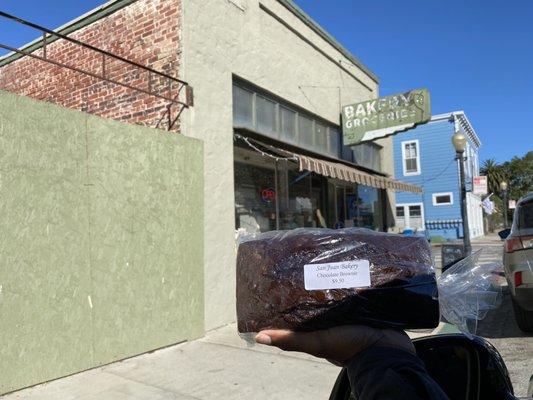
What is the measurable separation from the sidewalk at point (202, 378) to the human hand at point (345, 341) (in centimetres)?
309

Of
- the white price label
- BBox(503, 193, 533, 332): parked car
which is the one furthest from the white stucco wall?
the white price label

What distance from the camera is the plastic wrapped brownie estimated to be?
1306 mm

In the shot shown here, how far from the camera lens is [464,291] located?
1.89 meters

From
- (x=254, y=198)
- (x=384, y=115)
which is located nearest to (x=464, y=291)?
(x=254, y=198)

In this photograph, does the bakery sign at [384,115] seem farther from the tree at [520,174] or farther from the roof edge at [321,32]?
the tree at [520,174]

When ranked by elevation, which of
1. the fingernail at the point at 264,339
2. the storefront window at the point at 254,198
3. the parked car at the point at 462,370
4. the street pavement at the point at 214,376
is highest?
the storefront window at the point at 254,198

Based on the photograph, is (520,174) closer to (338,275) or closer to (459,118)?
(459,118)

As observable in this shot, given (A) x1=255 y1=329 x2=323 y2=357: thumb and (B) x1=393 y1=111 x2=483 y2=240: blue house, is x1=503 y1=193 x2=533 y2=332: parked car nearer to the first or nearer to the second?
(A) x1=255 y1=329 x2=323 y2=357: thumb

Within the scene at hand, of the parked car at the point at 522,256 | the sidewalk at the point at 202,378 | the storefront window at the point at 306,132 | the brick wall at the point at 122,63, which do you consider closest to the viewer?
Result: the sidewalk at the point at 202,378

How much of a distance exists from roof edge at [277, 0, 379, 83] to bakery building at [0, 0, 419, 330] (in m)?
0.04

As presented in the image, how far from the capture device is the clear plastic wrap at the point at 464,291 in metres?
1.83

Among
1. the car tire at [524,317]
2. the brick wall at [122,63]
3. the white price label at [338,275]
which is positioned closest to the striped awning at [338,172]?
the brick wall at [122,63]

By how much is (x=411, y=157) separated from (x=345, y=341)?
31173 millimetres

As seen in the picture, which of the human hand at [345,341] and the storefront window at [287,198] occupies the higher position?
the storefront window at [287,198]
